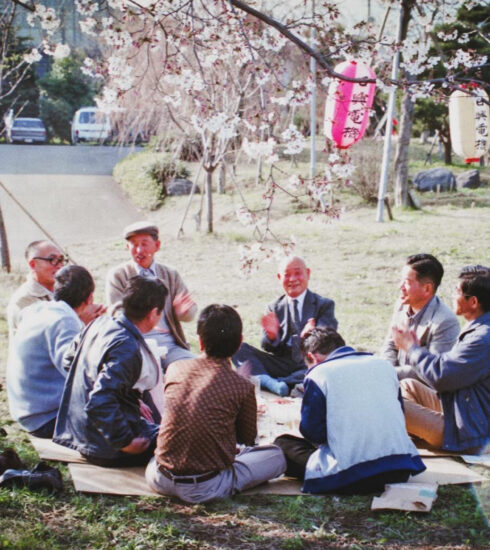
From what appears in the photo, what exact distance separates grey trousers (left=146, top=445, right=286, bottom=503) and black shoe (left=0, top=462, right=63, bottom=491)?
1.53 feet

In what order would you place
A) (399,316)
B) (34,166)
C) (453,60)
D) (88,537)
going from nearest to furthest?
1. (88,537)
2. (399,316)
3. (453,60)
4. (34,166)

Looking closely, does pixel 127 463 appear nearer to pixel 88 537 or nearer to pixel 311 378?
pixel 88 537

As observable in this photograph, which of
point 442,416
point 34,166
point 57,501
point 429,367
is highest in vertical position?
point 34,166

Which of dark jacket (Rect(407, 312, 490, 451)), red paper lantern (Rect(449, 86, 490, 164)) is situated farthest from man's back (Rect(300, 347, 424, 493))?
red paper lantern (Rect(449, 86, 490, 164))

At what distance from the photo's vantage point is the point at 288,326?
557 centimetres

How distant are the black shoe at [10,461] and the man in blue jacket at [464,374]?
2.27 m

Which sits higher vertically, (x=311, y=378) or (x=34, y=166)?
(x=34, y=166)

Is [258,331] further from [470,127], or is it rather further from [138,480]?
[138,480]

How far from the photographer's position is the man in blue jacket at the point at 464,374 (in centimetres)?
387

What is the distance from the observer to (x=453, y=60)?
5.23 meters

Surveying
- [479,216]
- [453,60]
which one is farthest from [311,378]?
[479,216]

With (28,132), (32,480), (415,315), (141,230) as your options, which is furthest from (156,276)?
(28,132)

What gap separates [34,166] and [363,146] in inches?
383

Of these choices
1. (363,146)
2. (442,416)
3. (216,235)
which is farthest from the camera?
(363,146)
